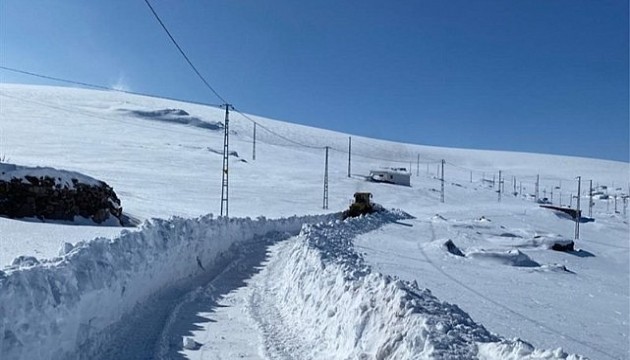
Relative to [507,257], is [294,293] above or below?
above

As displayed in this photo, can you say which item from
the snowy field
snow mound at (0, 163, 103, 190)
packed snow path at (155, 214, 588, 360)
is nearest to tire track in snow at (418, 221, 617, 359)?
the snowy field

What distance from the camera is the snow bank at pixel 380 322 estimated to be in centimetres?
553

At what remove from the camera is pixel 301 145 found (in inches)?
4921

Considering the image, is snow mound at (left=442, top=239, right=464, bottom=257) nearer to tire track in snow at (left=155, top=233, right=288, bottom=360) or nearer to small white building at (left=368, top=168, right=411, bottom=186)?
tire track in snow at (left=155, top=233, right=288, bottom=360)

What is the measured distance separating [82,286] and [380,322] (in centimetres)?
400

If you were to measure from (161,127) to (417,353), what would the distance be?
109m

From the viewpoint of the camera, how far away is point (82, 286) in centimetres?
721

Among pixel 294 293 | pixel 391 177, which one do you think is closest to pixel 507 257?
pixel 294 293

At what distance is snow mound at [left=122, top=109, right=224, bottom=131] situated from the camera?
392 feet

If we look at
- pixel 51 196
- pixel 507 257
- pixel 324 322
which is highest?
pixel 51 196

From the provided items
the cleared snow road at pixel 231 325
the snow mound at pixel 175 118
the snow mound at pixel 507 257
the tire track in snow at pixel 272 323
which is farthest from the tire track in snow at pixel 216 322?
the snow mound at pixel 175 118

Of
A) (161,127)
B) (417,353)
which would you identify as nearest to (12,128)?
(161,127)

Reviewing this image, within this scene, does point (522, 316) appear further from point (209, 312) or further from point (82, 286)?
point (82, 286)

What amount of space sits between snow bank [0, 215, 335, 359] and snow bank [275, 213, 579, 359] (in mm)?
2890
